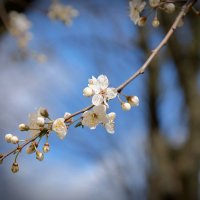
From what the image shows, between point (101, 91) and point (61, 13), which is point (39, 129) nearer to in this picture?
point (101, 91)

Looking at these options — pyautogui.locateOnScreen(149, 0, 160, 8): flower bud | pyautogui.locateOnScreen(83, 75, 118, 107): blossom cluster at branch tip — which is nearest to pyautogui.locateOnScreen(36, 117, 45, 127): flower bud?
pyautogui.locateOnScreen(83, 75, 118, 107): blossom cluster at branch tip

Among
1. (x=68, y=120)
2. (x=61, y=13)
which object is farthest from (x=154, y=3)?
(x=61, y=13)

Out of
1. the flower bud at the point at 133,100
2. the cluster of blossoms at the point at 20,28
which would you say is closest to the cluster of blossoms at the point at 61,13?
the cluster of blossoms at the point at 20,28

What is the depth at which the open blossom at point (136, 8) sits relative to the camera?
44.3 inches

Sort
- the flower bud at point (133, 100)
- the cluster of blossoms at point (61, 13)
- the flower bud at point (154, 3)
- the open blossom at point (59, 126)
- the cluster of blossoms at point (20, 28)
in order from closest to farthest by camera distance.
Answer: the open blossom at point (59, 126) < the flower bud at point (133, 100) < the flower bud at point (154, 3) < the cluster of blossoms at point (61, 13) < the cluster of blossoms at point (20, 28)

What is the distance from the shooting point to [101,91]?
864 millimetres

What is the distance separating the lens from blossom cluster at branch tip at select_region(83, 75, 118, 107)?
853 millimetres

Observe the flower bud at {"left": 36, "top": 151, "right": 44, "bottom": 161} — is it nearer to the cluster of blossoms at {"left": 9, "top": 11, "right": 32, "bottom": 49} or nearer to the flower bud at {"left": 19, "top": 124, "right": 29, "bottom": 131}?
the flower bud at {"left": 19, "top": 124, "right": 29, "bottom": 131}

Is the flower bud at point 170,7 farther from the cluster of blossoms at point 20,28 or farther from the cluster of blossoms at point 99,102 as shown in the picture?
the cluster of blossoms at point 20,28

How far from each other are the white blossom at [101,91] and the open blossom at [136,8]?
31 cm

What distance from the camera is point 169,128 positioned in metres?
4.53

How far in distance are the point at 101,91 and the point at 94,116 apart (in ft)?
0.17

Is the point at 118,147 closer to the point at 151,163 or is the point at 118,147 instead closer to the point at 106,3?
the point at 151,163

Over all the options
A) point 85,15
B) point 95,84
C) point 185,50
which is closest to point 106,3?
point 85,15
